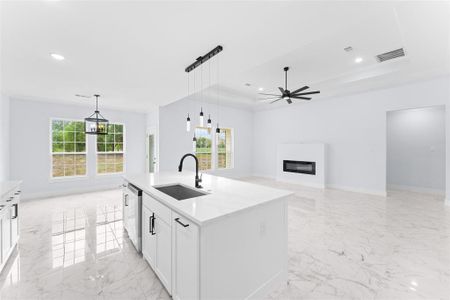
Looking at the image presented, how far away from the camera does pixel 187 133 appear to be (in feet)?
21.0

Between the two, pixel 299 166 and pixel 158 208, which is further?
pixel 299 166

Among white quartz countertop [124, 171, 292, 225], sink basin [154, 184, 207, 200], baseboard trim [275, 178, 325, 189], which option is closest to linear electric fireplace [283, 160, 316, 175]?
baseboard trim [275, 178, 325, 189]

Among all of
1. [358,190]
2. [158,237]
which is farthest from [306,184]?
[158,237]

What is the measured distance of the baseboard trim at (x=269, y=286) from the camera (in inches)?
63.5

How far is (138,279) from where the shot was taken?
1.97 meters

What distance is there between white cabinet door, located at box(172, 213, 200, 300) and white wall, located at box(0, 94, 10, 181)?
4977 millimetres

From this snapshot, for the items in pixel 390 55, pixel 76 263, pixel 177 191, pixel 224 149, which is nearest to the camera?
pixel 76 263

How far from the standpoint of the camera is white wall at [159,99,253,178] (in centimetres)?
598

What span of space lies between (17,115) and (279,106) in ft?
25.0

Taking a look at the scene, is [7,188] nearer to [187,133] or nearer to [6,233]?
[6,233]

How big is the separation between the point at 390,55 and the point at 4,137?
809cm

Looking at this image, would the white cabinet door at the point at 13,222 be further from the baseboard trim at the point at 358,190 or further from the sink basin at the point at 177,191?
the baseboard trim at the point at 358,190

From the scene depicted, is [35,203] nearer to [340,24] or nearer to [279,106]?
[340,24]

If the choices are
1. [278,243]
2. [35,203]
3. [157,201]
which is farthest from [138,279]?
[35,203]
